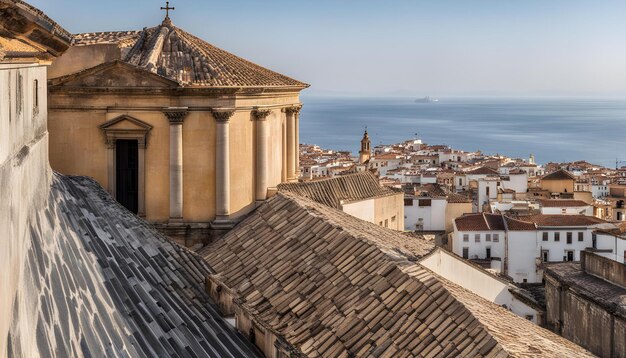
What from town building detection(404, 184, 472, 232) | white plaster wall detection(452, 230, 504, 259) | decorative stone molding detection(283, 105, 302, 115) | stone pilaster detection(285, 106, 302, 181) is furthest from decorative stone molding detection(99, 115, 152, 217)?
town building detection(404, 184, 472, 232)

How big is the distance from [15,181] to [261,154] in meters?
7.60

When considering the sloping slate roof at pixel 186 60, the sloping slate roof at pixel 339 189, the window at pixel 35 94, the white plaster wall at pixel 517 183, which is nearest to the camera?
the window at pixel 35 94

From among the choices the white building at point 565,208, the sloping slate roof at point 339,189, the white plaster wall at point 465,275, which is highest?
the sloping slate roof at point 339,189

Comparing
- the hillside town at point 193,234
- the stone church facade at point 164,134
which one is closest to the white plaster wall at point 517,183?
the hillside town at point 193,234

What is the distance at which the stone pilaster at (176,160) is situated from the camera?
13188mm

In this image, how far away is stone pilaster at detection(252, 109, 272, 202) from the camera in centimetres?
1395

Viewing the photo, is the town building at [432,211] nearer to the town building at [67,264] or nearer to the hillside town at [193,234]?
the hillside town at [193,234]

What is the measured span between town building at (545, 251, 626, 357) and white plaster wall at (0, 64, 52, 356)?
1591 centimetres

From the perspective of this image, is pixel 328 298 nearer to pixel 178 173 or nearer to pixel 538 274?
pixel 178 173

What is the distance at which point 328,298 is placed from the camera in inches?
352

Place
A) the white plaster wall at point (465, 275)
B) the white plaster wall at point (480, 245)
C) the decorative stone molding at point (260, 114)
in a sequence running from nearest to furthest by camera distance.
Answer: the white plaster wall at point (465, 275) < the decorative stone molding at point (260, 114) < the white plaster wall at point (480, 245)

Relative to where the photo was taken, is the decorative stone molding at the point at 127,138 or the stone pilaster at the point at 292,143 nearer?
the decorative stone molding at the point at 127,138

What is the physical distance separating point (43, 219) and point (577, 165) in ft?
276

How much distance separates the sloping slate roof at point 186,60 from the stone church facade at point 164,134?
4cm
